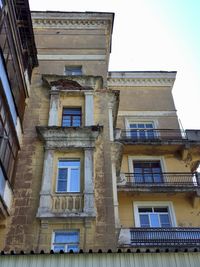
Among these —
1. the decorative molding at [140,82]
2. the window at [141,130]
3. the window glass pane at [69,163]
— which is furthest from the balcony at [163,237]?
the decorative molding at [140,82]

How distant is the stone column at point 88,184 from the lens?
13.7 meters

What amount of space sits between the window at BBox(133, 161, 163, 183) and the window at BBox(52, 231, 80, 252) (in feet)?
22.4

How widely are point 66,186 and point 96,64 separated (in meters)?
9.03

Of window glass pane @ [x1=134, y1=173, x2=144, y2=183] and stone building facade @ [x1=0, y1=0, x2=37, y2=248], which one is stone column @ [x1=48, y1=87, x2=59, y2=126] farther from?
window glass pane @ [x1=134, y1=173, x2=144, y2=183]

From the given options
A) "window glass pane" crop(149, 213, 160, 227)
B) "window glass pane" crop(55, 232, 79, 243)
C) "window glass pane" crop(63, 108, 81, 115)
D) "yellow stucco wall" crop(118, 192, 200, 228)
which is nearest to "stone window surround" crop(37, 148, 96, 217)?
"window glass pane" crop(55, 232, 79, 243)

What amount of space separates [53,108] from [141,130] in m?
7.19

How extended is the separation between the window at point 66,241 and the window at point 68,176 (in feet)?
6.06

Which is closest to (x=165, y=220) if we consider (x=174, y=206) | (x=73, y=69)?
(x=174, y=206)

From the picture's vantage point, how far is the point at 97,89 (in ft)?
61.3

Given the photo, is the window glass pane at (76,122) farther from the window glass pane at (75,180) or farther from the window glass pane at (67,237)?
the window glass pane at (67,237)

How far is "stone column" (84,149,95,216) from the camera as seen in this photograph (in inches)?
539

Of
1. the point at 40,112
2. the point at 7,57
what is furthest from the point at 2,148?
the point at 40,112

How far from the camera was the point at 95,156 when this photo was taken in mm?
15617

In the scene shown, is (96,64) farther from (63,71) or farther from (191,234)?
(191,234)
